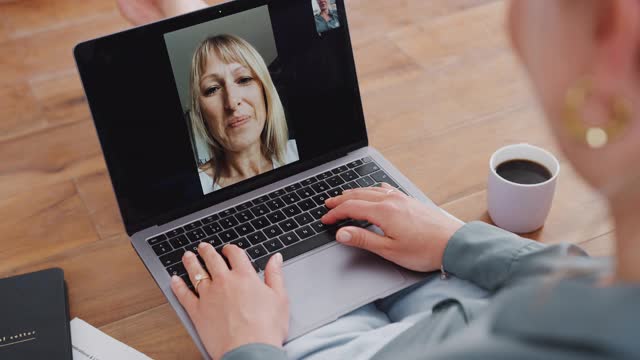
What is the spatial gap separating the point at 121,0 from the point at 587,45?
108 centimetres

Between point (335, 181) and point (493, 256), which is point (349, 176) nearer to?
point (335, 181)

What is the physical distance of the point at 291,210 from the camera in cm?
101

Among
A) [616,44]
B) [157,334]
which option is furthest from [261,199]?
[616,44]

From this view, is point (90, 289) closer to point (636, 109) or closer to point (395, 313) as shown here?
point (395, 313)

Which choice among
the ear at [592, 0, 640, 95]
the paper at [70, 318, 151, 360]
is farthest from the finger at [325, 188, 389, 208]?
the ear at [592, 0, 640, 95]

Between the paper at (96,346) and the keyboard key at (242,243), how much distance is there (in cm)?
18

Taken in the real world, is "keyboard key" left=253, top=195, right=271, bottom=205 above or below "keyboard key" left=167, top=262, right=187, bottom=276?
above

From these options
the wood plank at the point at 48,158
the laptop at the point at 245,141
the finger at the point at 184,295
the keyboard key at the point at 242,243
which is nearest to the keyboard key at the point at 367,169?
the laptop at the point at 245,141

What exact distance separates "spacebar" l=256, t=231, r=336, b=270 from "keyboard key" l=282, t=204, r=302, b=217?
0.16ft

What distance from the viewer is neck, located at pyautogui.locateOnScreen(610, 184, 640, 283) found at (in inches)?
20.2

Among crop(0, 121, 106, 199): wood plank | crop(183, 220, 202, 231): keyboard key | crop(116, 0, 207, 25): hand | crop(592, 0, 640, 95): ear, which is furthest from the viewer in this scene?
crop(116, 0, 207, 25): hand

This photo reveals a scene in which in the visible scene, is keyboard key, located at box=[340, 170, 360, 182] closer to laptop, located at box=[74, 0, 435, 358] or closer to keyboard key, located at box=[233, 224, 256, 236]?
laptop, located at box=[74, 0, 435, 358]

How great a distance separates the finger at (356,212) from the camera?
0.96 metres

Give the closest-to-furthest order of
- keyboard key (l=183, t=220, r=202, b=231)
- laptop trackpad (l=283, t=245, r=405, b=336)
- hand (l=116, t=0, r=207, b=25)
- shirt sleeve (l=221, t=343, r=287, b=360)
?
1. shirt sleeve (l=221, t=343, r=287, b=360)
2. laptop trackpad (l=283, t=245, r=405, b=336)
3. keyboard key (l=183, t=220, r=202, b=231)
4. hand (l=116, t=0, r=207, b=25)
